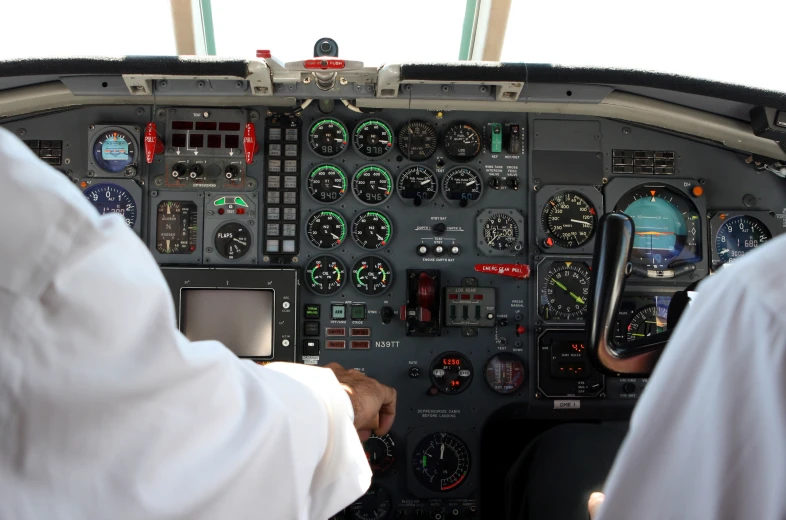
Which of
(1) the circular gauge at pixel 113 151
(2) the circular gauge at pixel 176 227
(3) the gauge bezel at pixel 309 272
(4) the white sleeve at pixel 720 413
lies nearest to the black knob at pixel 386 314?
(3) the gauge bezel at pixel 309 272

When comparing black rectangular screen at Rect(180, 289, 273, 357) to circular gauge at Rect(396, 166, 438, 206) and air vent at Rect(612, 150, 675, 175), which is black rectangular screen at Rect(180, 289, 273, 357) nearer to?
circular gauge at Rect(396, 166, 438, 206)

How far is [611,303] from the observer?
2213 millimetres

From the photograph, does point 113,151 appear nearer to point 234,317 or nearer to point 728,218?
point 234,317

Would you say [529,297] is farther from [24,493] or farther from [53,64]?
[24,493]

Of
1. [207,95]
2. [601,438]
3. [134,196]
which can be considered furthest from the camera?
[134,196]

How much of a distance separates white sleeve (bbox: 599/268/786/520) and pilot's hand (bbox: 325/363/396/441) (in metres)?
0.92

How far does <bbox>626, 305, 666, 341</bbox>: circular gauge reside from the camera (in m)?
3.67

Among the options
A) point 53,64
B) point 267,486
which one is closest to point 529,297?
point 53,64

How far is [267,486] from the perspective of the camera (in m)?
1.00

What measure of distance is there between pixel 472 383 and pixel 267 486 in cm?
269

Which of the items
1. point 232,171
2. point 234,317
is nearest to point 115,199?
point 232,171

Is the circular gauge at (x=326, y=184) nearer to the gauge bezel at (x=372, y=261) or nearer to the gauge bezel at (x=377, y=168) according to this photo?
the gauge bezel at (x=377, y=168)

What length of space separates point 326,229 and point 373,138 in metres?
0.54

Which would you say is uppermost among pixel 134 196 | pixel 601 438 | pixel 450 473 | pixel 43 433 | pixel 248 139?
pixel 248 139
